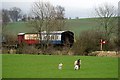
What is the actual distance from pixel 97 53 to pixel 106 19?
14.5m

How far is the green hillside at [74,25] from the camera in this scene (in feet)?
152

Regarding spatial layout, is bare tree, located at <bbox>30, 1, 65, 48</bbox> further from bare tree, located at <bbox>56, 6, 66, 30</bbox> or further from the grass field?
the grass field

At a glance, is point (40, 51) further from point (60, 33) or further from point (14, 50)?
point (60, 33)

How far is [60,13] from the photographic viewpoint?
50.2m

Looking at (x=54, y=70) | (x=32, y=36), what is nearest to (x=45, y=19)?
(x=32, y=36)

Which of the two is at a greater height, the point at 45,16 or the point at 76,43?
the point at 45,16

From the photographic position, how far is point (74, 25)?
5134 cm

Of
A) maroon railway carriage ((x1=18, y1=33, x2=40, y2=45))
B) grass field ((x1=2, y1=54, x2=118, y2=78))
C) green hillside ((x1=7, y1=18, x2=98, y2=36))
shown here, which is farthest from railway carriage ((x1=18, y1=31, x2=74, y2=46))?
grass field ((x1=2, y1=54, x2=118, y2=78))

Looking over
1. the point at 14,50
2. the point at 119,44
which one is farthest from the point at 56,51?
the point at 119,44

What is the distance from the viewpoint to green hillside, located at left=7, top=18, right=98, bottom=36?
46362mm

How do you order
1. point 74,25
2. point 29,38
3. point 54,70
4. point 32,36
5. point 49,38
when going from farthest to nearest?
point 74,25 → point 32,36 → point 29,38 → point 49,38 → point 54,70

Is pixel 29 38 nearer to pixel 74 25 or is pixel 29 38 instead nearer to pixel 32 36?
pixel 32 36

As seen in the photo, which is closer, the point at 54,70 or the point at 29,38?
the point at 54,70

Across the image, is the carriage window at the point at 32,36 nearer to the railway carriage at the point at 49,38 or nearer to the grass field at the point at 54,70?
the railway carriage at the point at 49,38
